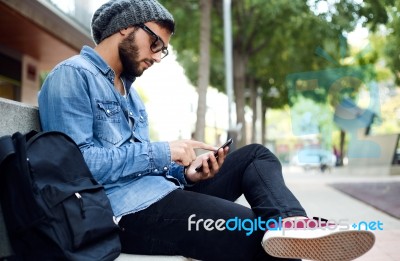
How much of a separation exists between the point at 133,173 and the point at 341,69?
754 inches

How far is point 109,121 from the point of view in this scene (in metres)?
2.22

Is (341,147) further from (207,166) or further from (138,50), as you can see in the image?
(138,50)

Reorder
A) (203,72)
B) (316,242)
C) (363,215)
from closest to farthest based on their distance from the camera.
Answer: (316,242) < (363,215) < (203,72)

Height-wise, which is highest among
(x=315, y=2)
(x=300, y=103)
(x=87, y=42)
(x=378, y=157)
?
(x=315, y=2)

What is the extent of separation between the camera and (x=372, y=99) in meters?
20.9

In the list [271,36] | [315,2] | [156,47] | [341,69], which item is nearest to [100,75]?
[156,47]

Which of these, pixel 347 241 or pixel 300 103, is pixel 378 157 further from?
pixel 347 241

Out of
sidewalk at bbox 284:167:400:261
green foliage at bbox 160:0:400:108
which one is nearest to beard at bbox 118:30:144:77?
sidewalk at bbox 284:167:400:261

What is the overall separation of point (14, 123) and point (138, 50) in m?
0.63

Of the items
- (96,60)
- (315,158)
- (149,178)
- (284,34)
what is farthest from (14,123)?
(315,158)

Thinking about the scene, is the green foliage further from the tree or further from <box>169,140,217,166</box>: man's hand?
<box>169,140,217,166</box>: man's hand

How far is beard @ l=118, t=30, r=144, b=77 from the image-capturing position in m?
2.33

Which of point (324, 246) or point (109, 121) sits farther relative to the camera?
point (109, 121)

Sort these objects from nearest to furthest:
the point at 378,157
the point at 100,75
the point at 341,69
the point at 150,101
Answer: the point at 100,75
the point at 378,157
the point at 341,69
the point at 150,101
